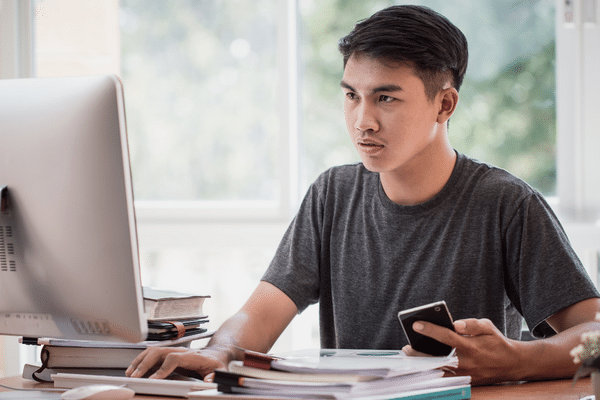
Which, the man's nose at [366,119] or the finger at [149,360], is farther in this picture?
the man's nose at [366,119]

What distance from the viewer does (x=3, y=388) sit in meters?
1.07

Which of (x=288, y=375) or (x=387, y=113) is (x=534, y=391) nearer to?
(x=288, y=375)

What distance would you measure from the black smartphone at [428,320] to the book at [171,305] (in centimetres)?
43

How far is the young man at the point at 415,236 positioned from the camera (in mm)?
1294

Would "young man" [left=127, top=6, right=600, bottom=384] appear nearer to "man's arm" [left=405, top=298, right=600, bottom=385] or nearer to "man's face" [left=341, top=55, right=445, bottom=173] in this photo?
"man's face" [left=341, top=55, right=445, bottom=173]

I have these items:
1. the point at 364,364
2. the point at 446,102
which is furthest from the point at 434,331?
the point at 446,102

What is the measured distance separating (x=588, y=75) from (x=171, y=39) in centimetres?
169

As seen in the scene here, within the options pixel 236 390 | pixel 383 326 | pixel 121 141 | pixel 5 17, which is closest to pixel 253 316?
pixel 383 326

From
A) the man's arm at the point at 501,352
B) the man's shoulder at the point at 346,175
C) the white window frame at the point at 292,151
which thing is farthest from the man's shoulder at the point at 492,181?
the white window frame at the point at 292,151

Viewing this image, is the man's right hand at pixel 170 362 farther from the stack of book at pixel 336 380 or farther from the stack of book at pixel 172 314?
the stack of book at pixel 336 380

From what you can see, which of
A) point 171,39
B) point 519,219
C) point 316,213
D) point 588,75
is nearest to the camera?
point 519,219

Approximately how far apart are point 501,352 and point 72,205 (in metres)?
0.69

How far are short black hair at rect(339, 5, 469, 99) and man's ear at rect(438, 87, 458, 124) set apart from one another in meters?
0.02

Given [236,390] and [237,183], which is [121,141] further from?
[237,183]
